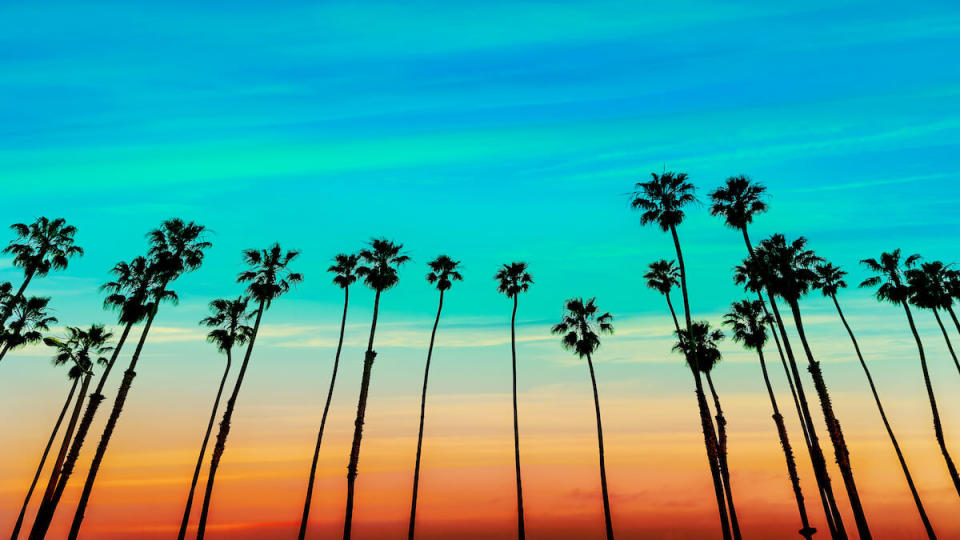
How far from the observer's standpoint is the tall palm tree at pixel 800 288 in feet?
126

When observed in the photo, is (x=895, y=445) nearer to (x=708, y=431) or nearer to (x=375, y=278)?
(x=708, y=431)

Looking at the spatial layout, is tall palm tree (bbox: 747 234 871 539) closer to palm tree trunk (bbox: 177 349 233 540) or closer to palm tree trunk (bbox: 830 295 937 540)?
palm tree trunk (bbox: 830 295 937 540)

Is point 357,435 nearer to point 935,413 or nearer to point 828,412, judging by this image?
point 828,412

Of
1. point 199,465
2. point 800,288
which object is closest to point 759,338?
point 800,288

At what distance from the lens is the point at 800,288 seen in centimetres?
4325

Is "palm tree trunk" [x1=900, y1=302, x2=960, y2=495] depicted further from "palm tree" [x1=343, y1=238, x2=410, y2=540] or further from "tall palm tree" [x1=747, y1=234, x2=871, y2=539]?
"palm tree" [x1=343, y1=238, x2=410, y2=540]

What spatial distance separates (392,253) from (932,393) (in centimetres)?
5121

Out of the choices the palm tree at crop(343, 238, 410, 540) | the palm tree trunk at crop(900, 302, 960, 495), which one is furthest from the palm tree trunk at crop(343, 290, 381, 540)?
the palm tree trunk at crop(900, 302, 960, 495)

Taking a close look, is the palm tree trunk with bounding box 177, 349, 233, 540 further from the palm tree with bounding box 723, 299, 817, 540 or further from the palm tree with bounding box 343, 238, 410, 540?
the palm tree with bounding box 723, 299, 817, 540

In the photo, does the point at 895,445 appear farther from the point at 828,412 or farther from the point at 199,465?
the point at 199,465

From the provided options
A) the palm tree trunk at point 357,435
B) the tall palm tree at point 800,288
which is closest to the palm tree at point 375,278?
the palm tree trunk at point 357,435

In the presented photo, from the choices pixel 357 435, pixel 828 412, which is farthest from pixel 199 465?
pixel 828 412

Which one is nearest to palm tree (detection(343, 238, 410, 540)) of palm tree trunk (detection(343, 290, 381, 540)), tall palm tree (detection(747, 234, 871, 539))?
palm tree trunk (detection(343, 290, 381, 540))

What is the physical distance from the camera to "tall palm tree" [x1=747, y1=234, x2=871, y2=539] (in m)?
38.3
